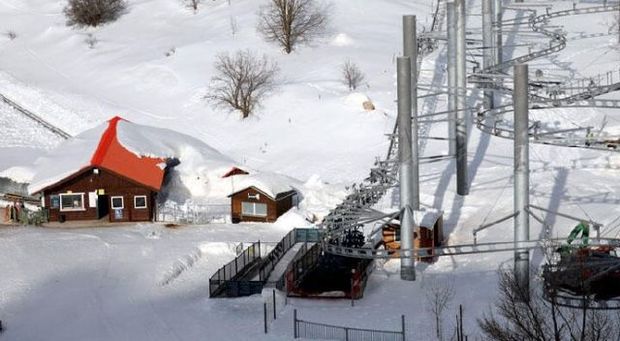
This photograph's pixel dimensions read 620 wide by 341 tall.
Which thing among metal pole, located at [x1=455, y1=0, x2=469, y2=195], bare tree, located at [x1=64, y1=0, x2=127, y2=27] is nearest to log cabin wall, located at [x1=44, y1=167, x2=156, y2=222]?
metal pole, located at [x1=455, y1=0, x2=469, y2=195]

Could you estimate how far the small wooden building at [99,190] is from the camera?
37.4 m

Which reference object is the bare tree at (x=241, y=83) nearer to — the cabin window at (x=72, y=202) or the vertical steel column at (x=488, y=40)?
the vertical steel column at (x=488, y=40)

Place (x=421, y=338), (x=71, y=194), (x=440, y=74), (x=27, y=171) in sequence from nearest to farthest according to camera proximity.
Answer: (x=421, y=338) < (x=71, y=194) < (x=27, y=171) < (x=440, y=74)

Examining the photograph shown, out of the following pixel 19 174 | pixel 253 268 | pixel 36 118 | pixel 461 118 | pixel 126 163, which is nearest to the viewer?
pixel 253 268

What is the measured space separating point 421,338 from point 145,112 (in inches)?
1098

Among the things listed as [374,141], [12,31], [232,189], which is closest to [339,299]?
[232,189]

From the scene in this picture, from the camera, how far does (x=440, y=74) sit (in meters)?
48.2

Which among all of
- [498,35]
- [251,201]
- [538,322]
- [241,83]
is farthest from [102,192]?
[538,322]

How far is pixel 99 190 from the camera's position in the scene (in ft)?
124

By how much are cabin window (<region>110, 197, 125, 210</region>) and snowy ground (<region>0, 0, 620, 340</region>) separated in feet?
5.49

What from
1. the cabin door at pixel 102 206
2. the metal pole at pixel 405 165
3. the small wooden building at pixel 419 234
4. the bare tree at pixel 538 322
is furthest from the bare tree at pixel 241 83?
the bare tree at pixel 538 322

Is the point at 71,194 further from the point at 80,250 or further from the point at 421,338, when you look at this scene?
the point at 421,338

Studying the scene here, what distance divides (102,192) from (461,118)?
13247mm

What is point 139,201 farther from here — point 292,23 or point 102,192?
point 292,23
